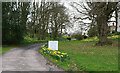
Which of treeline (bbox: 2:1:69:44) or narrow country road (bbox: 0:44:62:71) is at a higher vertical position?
treeline (bbox: 2:1:69:44)

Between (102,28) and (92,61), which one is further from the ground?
(102,28)

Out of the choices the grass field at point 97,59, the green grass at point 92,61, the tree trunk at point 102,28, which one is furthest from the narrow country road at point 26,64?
the tree trunk at point 102,28

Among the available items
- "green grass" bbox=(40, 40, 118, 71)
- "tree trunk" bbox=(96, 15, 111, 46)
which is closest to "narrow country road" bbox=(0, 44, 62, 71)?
"green grass" bbox=(40, 40, 118, 71)

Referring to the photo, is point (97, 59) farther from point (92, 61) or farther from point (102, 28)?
point (102, 28)

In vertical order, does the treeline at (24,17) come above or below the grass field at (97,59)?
above

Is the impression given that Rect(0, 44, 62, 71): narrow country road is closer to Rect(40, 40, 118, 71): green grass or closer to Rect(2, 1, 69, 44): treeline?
Rect(40, 40, 118, 71): green grass

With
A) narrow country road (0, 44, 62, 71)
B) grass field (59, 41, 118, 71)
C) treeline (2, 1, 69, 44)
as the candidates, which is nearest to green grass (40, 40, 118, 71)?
grass field (59, 41, 118, 71)

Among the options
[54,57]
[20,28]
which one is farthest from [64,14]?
[54,57]

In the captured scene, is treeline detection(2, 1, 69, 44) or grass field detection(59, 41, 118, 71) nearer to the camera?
grass field detection(59, 41, 118, 71)

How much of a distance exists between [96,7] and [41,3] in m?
23.2

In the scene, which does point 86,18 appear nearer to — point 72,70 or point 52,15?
point 52,15

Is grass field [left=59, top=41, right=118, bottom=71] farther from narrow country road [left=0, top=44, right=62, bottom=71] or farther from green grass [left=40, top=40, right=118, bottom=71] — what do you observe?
narrow country road [left=0, top=44, right=62, bottom=71]

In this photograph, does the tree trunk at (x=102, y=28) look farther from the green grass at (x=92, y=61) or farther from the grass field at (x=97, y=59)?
the green grass at (x=92, y=61)

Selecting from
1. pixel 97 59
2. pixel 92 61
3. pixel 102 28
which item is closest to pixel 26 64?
pixel 92 61
